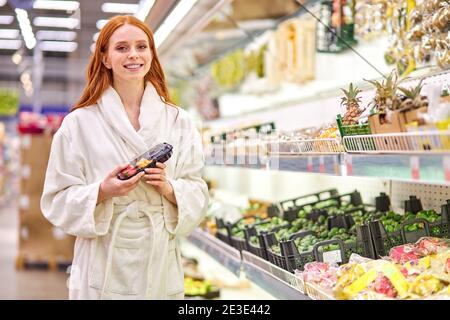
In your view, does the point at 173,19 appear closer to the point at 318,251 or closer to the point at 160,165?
the point at 160,165

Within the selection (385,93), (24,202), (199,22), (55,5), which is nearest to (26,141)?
(24,202)

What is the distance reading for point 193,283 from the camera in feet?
13.9

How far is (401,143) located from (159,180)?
33.0 inches

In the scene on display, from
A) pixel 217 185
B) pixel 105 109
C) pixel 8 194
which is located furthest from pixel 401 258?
pixel 8 194

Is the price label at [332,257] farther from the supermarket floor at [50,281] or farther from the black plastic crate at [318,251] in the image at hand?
the supermarket floor at [50,281]

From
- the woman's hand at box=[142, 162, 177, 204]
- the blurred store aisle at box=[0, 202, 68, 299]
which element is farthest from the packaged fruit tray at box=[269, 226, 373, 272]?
the blurred store aisle at box=[0, 202, 68, 299]

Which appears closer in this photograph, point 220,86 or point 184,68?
point 220,86

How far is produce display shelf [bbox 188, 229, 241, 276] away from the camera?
10.1 feet

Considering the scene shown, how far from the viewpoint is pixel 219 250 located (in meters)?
3.42

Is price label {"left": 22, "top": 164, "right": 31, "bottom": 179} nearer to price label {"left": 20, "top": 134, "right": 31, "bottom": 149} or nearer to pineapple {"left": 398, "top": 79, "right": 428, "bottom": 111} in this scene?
price label {"left": 20, "top": 134, "right": 31, "bottom": 149}

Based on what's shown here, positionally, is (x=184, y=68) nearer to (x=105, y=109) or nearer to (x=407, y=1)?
(x=407, y=1)

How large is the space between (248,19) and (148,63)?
2869 millimetres

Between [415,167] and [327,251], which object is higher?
[415,167]

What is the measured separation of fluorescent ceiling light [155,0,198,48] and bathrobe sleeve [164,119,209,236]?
69 centimetres
